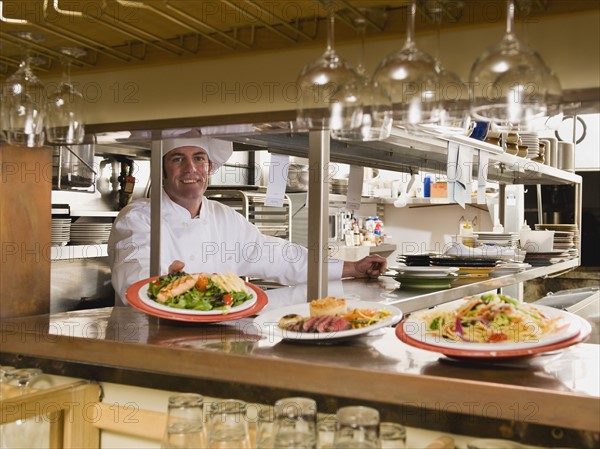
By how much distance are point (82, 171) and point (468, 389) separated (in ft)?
11.7

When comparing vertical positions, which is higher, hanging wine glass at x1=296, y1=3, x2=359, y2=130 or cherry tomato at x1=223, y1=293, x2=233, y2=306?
hanging wine glass at x1=296, y1=3, x2=359, y2=130

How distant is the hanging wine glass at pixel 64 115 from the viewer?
1.87 meters

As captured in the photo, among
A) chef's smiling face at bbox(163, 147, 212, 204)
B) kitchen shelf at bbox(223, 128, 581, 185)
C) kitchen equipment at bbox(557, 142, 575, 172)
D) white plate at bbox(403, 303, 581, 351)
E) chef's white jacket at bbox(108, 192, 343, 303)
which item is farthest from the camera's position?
kitchen equipment at bbox(557, 142, 575, 172)

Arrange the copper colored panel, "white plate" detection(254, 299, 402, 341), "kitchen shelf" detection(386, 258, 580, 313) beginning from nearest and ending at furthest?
"white plate" detection(254, 299, 402, 341)
the copper colored panel
"kitchen shelf" detection(386, 258, 580, 313)

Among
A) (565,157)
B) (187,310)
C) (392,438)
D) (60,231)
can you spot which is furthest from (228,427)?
(565,157)

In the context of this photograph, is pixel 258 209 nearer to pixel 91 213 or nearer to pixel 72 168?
pixel 91 213

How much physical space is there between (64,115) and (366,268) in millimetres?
2025

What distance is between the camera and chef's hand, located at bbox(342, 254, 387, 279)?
11.8 ft

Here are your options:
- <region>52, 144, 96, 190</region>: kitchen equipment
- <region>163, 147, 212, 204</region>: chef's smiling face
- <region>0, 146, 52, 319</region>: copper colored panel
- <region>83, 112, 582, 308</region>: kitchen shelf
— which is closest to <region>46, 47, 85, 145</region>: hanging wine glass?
<region>83, 112, 582, 308</region>: kitchen shelf

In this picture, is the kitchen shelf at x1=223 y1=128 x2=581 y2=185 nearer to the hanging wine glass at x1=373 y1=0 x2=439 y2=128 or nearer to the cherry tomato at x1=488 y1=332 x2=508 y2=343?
the hanging wine glass at x1=373 y1=0 x2=439 y2=128

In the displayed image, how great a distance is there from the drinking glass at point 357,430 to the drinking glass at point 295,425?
0.05 meters

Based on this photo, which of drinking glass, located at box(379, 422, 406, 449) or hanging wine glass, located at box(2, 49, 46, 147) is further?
hanging wine glass, located at box(2, 49, 46, 147)

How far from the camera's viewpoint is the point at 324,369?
4.78 feet

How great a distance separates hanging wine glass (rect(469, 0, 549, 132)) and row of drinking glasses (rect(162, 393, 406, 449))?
0.60 metres
